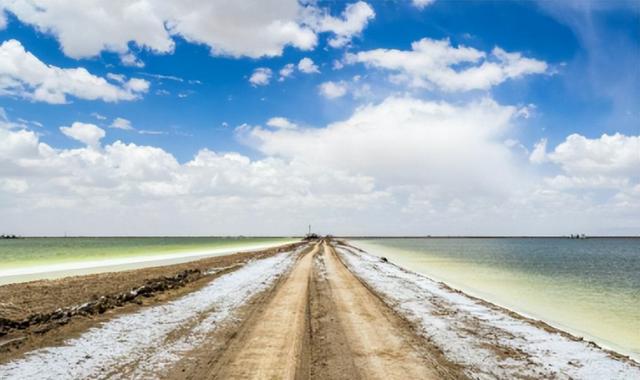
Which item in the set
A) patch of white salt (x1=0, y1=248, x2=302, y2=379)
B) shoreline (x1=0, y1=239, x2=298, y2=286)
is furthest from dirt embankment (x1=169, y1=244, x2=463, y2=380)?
shoreline (x1=0, y1=239, x2=298, y2=286)

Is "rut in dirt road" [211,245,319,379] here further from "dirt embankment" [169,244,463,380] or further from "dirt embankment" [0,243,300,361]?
"dirt embankment" [0,243,300,361]

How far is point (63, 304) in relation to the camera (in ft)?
50.5

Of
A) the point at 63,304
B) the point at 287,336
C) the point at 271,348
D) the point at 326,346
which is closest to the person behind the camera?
the point at 271,348

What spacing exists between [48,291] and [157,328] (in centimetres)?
1013

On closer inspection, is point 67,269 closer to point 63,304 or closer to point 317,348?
point 63,304

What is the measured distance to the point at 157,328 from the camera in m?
11.8

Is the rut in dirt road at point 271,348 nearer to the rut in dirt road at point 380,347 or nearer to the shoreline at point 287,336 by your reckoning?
the shoreline at point 287,336

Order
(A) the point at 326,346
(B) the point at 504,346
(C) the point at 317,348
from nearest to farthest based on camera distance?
(C) the point at 317,348, (A) the point at 326,346, (B) the point at 504,346

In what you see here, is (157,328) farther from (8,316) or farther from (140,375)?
(8,316)

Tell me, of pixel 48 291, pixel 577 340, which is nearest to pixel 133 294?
pixel 48 291

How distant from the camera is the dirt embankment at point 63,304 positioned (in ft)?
34.5

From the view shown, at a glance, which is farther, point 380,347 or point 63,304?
point 63,304

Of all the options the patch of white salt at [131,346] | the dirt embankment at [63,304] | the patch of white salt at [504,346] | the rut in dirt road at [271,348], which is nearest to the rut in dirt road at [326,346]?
the rut in dirt road at [271,348]

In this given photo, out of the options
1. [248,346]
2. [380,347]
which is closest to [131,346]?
[248,346]
